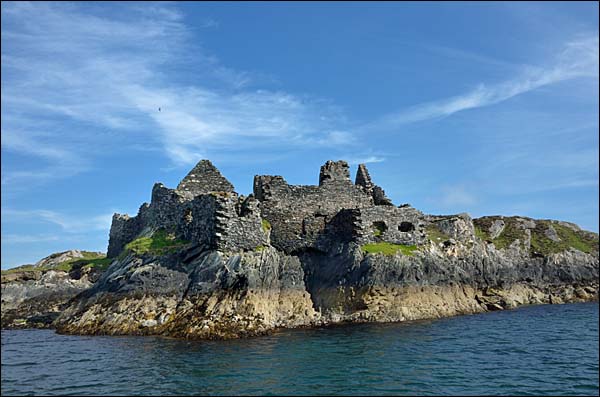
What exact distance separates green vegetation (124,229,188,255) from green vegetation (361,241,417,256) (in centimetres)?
1236

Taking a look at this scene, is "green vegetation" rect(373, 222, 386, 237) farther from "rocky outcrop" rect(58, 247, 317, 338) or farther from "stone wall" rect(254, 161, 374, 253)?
"rocky outcrop" rect(58, 247, 317, 338)

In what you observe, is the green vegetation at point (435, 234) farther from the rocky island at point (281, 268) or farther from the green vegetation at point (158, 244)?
the green vegetation at point (158, 244)

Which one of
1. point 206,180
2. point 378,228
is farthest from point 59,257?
point 378,228

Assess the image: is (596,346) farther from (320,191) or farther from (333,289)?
(320,191)

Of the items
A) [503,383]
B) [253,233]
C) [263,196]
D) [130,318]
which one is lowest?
[503,383]

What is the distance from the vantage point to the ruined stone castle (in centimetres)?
2870

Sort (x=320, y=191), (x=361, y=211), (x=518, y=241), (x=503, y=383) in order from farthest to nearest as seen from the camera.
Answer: (x=518, y=241), (x=320, y=191), (x=361, y=211), (x=503, y=383)

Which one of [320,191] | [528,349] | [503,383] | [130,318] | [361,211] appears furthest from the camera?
[320,191]

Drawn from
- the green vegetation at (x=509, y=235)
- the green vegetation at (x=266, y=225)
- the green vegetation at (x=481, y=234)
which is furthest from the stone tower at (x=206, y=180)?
the green vegetation at (x=509, y=235)

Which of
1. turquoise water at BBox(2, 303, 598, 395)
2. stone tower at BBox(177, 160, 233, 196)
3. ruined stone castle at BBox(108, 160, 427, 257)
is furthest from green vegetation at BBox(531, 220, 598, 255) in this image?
stone tower at BBox(177, 160, 233, 196)

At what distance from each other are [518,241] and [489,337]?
26439 millimetres

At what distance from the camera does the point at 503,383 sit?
574 inches

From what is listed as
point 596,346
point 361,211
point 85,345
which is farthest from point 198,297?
point 596,346

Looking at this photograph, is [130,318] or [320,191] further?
[320,191]
